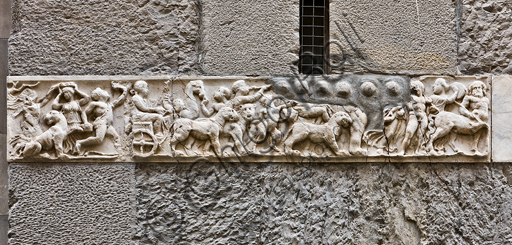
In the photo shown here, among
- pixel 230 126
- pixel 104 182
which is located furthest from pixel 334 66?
pixel 104 182

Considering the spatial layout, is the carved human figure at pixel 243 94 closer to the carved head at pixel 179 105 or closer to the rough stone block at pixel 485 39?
the carved head at pixel 179 105

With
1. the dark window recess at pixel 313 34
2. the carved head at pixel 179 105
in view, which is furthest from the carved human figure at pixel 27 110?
the dark window recess at pixel 313 34

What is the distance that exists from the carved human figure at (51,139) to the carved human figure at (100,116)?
118 millimetres

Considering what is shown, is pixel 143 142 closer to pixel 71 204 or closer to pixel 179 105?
Answer: pixel 179 105

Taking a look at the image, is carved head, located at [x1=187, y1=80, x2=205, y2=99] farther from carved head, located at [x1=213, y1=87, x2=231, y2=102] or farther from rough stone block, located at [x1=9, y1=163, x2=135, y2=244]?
rough stone block, located at [x1=9, y1=163, x2=135, y2=244]

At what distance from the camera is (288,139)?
2.75m

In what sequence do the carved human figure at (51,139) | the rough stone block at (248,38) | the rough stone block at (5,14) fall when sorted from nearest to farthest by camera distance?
the carved human figure at (51,139) → the rough stone block at (248,38) → the rough stone block at (5,14)

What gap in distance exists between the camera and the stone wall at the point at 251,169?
2727mm

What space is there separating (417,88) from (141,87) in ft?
6.15

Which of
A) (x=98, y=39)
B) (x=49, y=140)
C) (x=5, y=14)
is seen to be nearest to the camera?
(x=49, y=140)

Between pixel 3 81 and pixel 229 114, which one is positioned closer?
pixel 229 114

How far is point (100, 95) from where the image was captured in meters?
2.74

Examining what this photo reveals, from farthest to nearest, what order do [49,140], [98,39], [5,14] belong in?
[5,14] → [98,39] → [49,140]

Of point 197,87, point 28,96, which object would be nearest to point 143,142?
point 197,87
